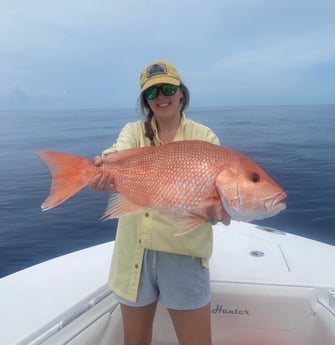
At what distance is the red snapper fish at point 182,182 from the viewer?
Result: 201 centimetres

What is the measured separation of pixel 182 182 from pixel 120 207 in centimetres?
45

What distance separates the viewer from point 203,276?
7.92 ft

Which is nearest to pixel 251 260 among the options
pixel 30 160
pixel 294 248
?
pixel 294 248

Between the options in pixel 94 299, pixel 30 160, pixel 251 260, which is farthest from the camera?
pixel 30 160

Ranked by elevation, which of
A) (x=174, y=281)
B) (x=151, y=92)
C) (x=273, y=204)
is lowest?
(x=174, y=281)

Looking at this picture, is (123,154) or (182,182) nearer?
(182,182)

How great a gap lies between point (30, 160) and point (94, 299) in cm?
1358

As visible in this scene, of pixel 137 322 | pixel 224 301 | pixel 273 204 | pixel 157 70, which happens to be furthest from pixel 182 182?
pixel 224 301

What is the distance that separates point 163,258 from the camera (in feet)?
7.76

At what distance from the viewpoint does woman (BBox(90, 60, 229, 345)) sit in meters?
2.31

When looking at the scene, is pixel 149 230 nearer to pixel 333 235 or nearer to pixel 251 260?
pixel 251 260

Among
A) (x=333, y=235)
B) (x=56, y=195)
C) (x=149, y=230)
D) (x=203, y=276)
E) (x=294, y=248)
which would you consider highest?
(x=56, y=195)

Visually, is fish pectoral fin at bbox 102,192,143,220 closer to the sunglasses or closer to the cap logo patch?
the sunglasses

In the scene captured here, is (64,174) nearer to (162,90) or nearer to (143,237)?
(143,237)
